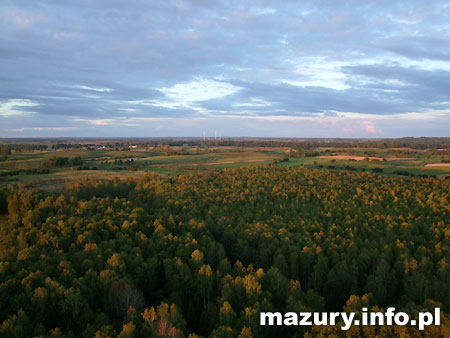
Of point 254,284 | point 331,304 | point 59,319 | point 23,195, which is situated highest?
point 23,195

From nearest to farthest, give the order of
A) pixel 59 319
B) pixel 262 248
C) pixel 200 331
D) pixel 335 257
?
pixel 59 319
pixel 200 331
pixel 335 257
pixel 262 248

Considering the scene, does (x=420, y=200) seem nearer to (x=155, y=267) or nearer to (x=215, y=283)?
(x=215, y=283)

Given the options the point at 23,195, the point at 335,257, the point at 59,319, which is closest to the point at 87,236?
the point at 59,319

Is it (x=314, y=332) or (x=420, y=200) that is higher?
(x=420, y=200)

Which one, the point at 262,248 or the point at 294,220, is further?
the point at 294,220

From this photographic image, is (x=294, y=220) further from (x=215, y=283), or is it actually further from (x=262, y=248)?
(x=215, y=283)

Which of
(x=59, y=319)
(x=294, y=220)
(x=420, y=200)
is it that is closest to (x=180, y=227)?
(x=294, y=220)

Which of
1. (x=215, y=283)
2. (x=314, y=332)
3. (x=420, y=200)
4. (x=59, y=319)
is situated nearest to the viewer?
(x=314, y=332)
